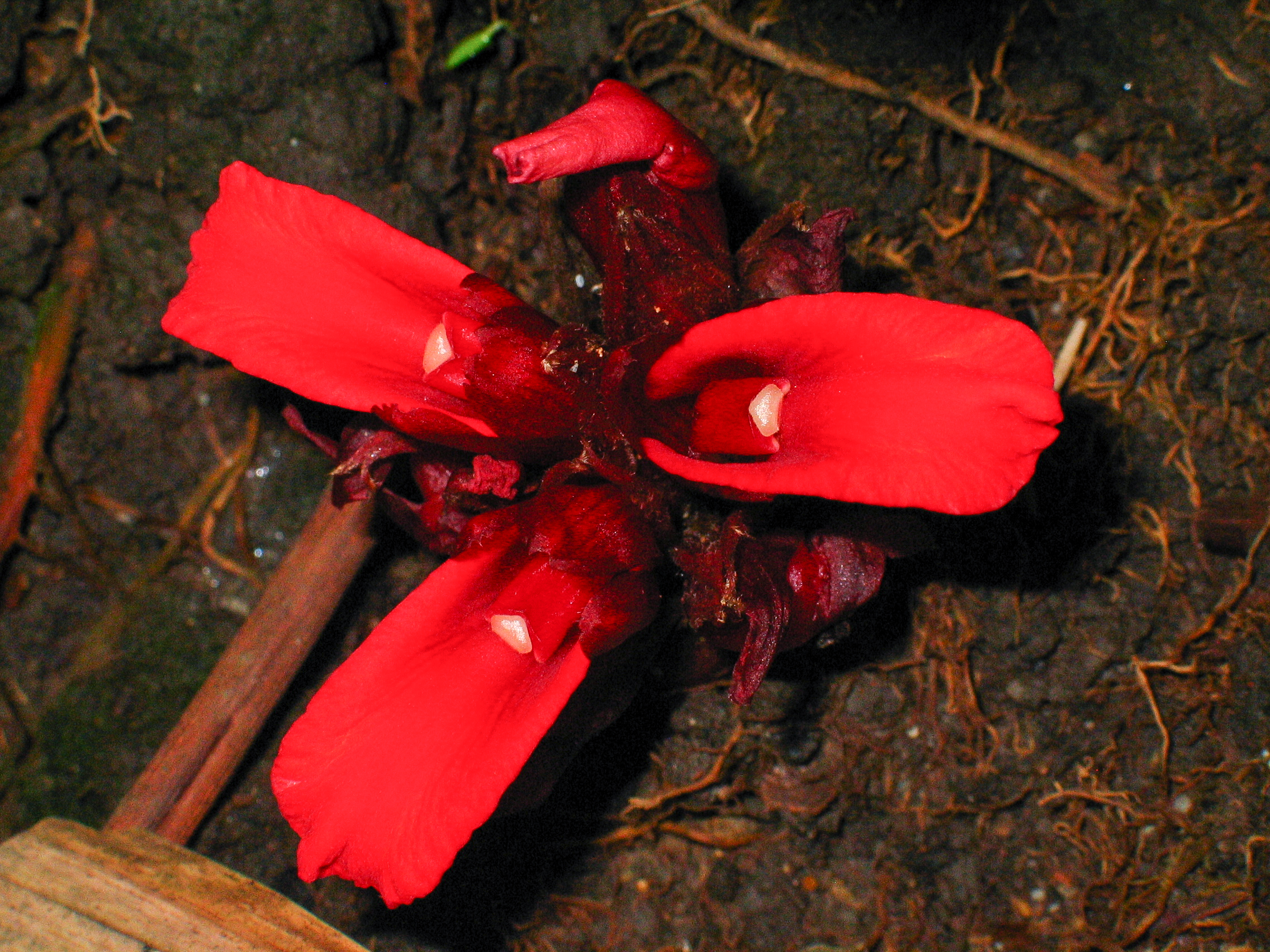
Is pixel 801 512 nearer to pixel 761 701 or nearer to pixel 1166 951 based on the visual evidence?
pixel 761 701

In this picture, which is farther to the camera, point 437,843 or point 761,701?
point 761,701

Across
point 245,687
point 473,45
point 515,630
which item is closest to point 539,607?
point 515,630

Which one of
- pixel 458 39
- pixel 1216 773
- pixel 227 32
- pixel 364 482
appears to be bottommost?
pixel 1216 773

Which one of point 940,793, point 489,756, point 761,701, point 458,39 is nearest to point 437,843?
point 489,756

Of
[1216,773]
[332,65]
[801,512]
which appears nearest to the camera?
[801,512]

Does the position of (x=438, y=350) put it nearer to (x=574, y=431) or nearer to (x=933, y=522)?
(x=574, y=431)

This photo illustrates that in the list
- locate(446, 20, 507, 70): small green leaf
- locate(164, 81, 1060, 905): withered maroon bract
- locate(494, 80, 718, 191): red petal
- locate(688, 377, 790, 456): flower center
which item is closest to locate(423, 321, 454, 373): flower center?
locate(164, 81, 1060, 905): withered maroon bract
